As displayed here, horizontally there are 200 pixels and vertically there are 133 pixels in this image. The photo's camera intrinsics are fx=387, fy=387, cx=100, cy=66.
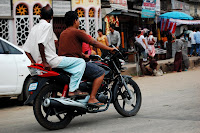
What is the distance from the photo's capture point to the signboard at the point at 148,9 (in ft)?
70.2

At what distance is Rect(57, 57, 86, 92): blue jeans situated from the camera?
576cm

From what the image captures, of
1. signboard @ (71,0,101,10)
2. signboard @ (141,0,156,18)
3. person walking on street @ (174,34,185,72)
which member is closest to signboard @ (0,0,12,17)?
signboard @ (71,0,101,10)

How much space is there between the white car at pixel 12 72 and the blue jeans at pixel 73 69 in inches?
118

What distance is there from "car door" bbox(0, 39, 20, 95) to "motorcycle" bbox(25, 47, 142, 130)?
8.54 ft

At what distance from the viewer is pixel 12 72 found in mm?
8555

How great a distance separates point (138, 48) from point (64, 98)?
10028 mm

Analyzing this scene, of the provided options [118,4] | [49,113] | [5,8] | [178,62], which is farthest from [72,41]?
[118,4]

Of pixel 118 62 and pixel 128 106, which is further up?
pixel 118 62

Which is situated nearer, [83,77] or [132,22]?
[83,77]

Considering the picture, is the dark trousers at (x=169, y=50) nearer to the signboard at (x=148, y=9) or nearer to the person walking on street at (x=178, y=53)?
the signboard at (x=148, y=9)

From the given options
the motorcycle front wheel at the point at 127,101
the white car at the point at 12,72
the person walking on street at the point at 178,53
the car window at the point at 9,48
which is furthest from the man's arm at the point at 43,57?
the person walking on street at the point at 178,53

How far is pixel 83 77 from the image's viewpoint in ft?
19.9

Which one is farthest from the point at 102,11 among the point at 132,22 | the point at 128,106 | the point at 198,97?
the point at 128,106

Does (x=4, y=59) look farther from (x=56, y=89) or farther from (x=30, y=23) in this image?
(x=30, y=23)
